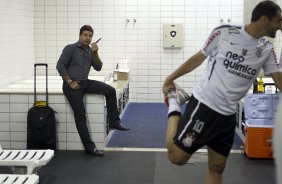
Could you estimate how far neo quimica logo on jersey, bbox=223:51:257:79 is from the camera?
2381 mm

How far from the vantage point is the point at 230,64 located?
2.39m

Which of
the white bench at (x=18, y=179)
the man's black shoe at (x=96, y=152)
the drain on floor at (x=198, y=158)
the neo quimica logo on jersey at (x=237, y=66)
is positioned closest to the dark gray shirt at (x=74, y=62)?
the man's black shoe at (x=96, y=152)

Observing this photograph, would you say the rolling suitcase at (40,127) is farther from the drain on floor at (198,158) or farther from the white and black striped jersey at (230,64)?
the white and black striped jersey at (230,64)

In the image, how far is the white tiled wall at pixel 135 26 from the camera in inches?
288

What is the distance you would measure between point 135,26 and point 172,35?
2.24 feet

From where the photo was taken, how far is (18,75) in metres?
6.17

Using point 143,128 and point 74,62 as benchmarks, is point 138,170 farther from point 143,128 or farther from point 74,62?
point 143,128

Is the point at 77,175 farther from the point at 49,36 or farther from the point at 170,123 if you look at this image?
the point at 49,36

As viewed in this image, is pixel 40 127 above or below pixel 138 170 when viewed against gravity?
above

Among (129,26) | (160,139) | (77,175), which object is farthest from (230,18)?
(77,175)

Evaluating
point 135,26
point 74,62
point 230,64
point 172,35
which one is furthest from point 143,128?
point 230,64

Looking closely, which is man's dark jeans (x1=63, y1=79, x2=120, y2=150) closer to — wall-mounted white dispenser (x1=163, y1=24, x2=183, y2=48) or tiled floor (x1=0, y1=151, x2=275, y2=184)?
tiled floor (x1=0, y1=151, x2=275, y2=184)

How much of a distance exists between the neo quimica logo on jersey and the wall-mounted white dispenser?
4.96 m

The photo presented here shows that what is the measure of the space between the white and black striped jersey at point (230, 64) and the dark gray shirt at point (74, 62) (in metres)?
2.16
